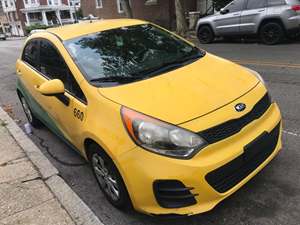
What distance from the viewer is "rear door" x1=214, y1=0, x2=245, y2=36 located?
12.9m

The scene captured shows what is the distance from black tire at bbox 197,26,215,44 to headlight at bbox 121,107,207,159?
40.1ft

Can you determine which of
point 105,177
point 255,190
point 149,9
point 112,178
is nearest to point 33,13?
point 149,9

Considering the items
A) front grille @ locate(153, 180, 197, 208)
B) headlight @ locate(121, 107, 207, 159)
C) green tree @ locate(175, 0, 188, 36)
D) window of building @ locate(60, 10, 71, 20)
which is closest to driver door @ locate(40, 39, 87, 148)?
headlight @ locate(121, 107, 207, 159)

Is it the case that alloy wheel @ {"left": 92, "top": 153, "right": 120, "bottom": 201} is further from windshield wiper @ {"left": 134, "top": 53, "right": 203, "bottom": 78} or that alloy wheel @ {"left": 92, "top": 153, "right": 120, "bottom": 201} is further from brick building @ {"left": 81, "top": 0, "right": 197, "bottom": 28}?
brick building @ {"left": 81, "top": 0, "right": 197, "bottom": 28}

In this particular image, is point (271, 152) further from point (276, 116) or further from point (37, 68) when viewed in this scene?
point (37, 68)

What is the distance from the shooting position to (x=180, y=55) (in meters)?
4.09

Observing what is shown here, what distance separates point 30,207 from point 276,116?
104 inches

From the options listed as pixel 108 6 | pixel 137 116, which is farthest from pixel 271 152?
pixel 108 6

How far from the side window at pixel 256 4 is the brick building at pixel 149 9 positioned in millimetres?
9036

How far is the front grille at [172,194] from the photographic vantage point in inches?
108

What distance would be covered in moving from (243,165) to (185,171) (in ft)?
1.96

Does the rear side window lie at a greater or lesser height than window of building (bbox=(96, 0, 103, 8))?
greater

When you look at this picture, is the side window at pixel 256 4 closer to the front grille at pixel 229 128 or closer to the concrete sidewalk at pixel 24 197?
the front grille at pixel 229 128

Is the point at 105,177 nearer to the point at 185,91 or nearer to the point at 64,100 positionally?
the point at 64,100
